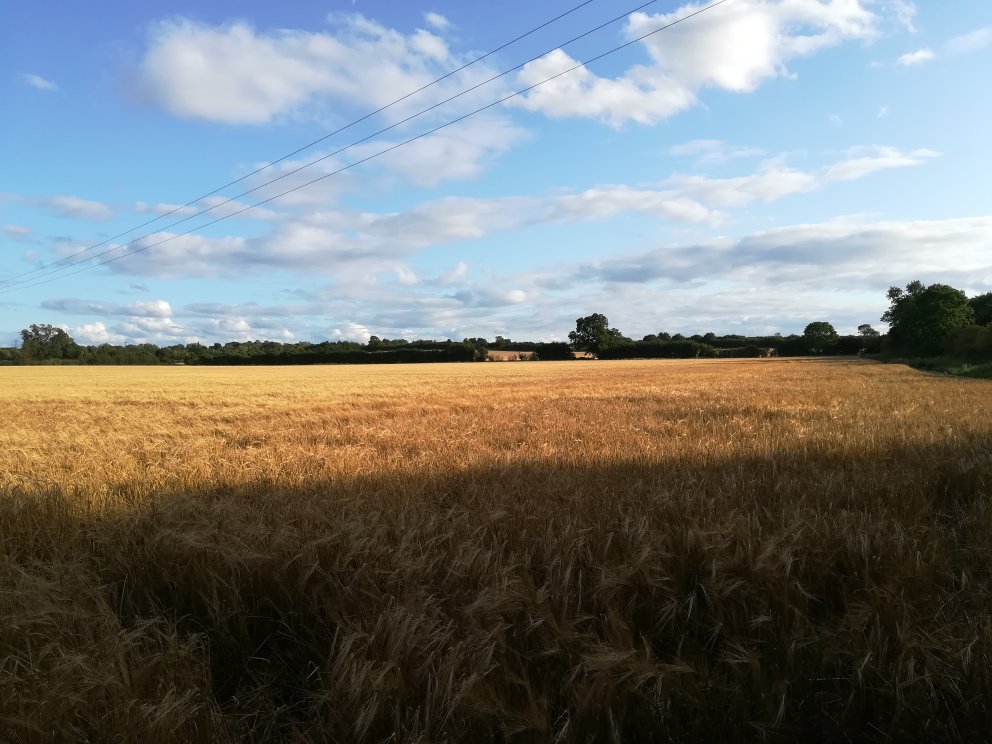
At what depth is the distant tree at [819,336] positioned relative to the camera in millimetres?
119688

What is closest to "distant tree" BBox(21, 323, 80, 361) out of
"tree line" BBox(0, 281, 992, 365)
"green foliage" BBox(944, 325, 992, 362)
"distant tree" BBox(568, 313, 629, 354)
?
"tree line" BBox(0, 281, 992, 365)

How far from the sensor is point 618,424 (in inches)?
373

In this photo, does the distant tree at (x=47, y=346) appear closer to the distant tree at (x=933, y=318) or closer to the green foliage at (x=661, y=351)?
the green foliage at (x=661, y=351)

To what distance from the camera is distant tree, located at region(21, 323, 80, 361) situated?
404ft

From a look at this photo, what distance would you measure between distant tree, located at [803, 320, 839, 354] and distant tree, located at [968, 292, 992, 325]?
24416 millimetres

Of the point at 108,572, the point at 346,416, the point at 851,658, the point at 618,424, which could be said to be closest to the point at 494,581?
the point at 851,658

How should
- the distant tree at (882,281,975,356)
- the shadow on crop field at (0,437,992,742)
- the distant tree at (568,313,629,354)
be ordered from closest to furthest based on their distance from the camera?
1. the shadow on crop field at (0,437,992,742)
2. the distant tree at (882,281,975,356)
3. the distant tree at (568,313,629,354)

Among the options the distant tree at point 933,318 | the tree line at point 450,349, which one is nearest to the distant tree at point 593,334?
the tree line at point 450,349

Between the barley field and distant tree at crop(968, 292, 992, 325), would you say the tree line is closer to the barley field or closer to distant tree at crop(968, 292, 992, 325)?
distant tree at crop(968, 292, 992, 325)

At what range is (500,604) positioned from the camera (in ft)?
7.74

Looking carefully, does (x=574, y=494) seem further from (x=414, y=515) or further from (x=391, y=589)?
(x=391, y=589)

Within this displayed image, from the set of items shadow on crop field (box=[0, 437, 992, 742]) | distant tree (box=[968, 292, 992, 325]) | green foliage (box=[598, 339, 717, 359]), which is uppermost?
distant tree (box=[968, 292, 992, 325])

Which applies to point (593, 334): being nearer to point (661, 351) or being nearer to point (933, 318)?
point (661, 351)

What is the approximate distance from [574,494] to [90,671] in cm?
317
